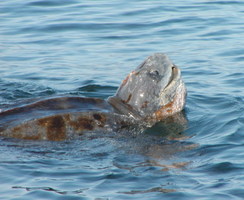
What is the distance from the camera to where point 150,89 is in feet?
22.5

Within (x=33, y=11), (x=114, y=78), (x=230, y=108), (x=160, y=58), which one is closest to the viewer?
(x=160, y=58)

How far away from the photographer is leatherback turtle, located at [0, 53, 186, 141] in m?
6.08

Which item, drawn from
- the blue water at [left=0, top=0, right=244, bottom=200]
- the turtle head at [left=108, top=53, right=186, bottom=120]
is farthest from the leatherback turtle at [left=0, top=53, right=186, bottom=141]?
the blue water at [left=0, top=0, right=244, bottom=200]

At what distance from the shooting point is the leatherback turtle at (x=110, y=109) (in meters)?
6.08

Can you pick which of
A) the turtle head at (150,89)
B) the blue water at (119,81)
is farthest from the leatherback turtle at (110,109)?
the blue water at (119,81)

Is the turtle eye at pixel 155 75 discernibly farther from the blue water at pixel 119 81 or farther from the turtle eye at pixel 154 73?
the blue water at pixel 119 81

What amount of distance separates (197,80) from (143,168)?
13.3 feet

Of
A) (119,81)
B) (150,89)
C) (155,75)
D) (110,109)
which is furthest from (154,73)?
(119,81)

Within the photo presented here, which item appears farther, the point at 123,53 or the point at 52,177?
the point at 123,53

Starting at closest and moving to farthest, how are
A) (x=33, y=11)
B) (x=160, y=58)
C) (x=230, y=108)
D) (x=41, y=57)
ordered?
(x=160, y=58) → (x=230, y=108) → (x=41, y=57) → (x=33, y=11)

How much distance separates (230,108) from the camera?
25.2ft

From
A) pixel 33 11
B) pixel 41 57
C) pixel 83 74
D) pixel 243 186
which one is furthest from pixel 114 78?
pixel 33 11

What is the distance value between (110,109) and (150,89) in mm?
595

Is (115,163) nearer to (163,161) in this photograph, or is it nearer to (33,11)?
(163,161)
